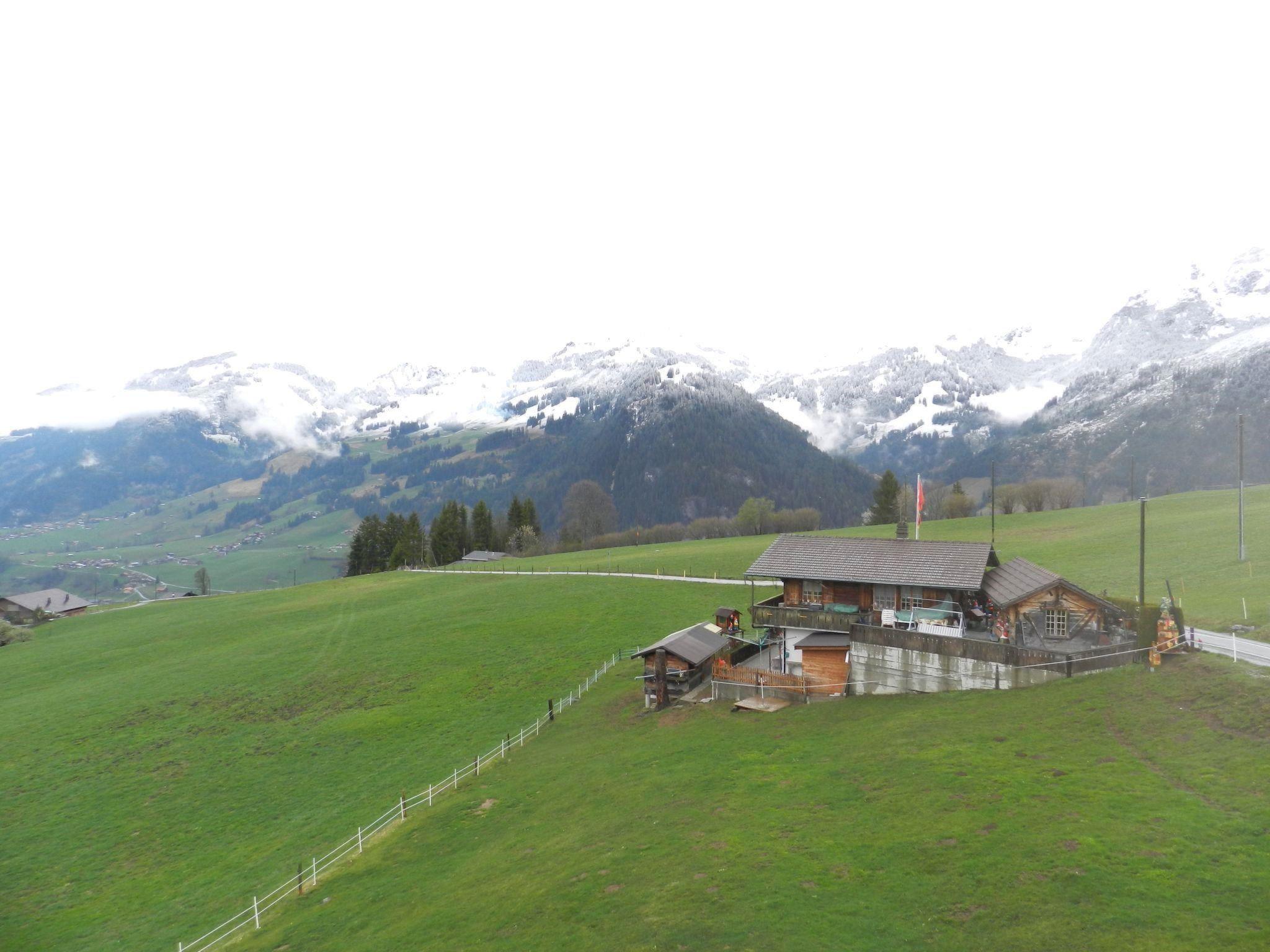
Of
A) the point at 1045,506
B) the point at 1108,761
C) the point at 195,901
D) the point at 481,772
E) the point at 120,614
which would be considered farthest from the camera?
the point at 1045,506

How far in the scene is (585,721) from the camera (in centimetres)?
4641

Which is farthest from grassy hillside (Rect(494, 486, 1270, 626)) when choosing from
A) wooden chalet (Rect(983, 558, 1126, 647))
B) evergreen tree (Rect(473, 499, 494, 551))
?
evergreen tree (Rect(473, 499, 494, 551))

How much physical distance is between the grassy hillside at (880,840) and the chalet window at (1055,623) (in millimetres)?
6513

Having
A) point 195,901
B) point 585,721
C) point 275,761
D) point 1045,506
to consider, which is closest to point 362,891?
point 195,901

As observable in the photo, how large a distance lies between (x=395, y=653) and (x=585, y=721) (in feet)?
100

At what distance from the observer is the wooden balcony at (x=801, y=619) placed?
4325cm

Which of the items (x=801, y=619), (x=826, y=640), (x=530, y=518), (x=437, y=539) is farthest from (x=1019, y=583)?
(x=530, y=518)

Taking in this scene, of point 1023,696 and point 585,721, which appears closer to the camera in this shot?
point 1023,696

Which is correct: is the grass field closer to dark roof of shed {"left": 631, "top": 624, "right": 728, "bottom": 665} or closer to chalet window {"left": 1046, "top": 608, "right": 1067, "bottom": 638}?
dark roof of shed {"left": 631, "top": 624, "right": 728, "bottom": 665}

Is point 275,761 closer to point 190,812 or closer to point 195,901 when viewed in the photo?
point 190,812

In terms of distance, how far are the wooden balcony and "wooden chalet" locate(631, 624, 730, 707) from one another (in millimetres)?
4594

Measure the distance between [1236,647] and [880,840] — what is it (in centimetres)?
2415

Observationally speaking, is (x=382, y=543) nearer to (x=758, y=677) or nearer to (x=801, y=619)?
(x=758, y=677)

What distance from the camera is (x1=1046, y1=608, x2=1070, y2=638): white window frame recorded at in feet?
130
